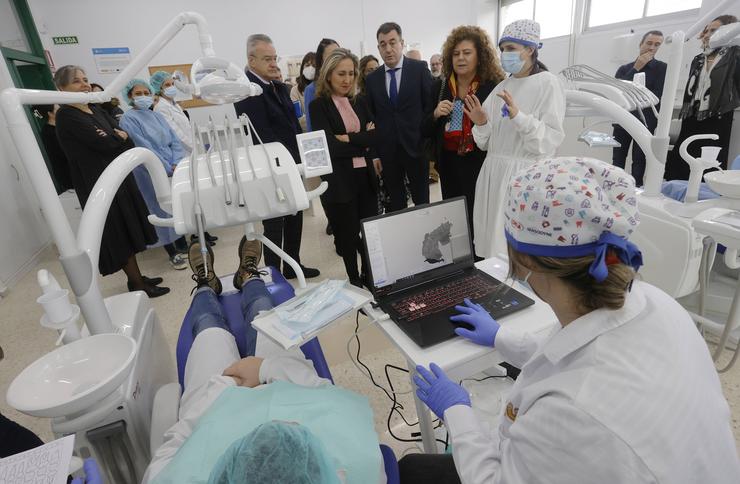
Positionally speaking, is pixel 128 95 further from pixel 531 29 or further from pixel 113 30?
pixel 531 29

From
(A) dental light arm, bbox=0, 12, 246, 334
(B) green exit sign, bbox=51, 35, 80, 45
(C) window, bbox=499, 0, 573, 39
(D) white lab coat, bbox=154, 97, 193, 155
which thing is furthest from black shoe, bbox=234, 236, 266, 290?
(C) window, bbox=499, 0, 573, 39

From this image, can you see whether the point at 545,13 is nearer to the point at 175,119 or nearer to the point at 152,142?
the point at 175,119

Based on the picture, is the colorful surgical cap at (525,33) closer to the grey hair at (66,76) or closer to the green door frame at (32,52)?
the grey hair at (66,76)

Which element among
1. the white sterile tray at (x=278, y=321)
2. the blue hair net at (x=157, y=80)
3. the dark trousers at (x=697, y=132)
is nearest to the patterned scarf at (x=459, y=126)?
the white sterile tray at (x=278, y=321)

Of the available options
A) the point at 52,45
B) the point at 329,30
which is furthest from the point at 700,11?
the point at 52,45

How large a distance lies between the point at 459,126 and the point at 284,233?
4.46 ft

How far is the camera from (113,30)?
4.60 m

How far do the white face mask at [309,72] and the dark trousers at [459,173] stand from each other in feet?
4.20

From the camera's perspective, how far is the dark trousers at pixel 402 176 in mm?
2521

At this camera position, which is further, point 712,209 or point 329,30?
point 329,30

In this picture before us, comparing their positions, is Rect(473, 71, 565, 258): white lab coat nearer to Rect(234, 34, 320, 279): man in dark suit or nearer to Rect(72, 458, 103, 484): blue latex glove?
Rect(234, 34, 320, 279): man in dark suit

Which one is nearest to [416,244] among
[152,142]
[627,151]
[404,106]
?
[404,106]

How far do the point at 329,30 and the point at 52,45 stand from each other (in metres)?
3.28

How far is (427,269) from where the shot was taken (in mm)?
1298
